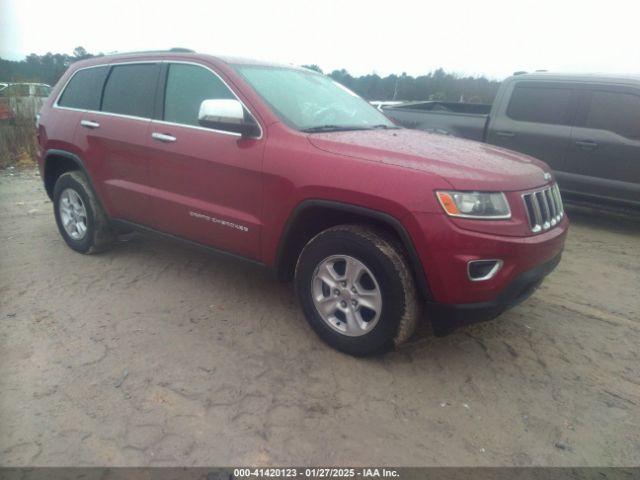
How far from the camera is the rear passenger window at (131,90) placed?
149 inches

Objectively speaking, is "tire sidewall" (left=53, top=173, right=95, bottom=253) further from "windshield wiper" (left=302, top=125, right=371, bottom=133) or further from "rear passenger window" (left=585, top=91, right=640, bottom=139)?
"rear passenger window" (left=585, top=91, right=640, bottom=139)

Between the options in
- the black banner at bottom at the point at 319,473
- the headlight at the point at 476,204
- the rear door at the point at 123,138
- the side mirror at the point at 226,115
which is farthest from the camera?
the rear door at the point at 123,138

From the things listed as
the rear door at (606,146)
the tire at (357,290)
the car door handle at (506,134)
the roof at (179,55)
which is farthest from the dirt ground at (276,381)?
the car door handle at (506,134)

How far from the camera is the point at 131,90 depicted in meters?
3.94

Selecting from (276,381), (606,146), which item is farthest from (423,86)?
(276,381)

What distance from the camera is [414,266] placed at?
259 cm

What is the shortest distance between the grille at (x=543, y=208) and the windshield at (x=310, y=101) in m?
1.32

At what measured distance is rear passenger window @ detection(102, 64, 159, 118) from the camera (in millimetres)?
3789

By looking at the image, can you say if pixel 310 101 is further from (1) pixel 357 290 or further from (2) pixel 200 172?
(1) pixel 357 290

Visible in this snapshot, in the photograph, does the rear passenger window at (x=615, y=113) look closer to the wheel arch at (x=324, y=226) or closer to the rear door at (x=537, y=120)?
the rear door at (x=537, y=120)

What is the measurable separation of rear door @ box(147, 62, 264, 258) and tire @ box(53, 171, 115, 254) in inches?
33.6

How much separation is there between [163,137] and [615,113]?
5.05 meters

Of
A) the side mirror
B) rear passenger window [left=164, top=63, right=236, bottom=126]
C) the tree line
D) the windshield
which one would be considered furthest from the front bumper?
the tree line

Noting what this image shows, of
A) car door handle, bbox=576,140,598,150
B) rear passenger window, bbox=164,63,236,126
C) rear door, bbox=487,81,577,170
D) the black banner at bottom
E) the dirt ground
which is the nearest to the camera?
the black banner at bottom
